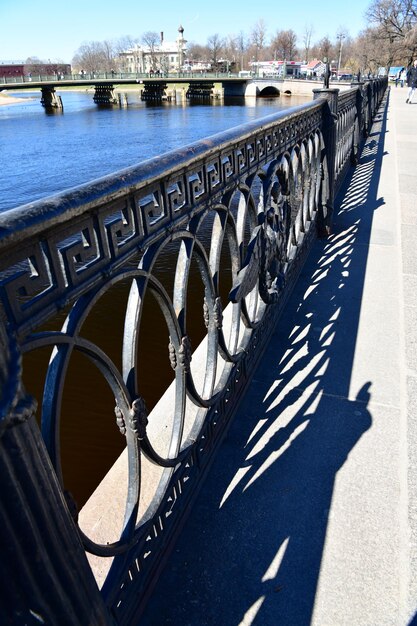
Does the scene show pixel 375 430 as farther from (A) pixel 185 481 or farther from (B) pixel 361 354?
(A) pixel 185 481

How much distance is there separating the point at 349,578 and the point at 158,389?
11.1 ft

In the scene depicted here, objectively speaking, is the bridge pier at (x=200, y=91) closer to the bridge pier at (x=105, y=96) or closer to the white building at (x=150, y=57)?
the bridge pier at (x=105, y=96)

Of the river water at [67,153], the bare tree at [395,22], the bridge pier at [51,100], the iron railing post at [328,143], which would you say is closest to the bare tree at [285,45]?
the bare tree at [395,22]

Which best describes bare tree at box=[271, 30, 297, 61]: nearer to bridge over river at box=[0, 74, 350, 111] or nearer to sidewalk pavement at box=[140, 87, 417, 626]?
bridge over river at box=[0, 74, 350, 111]

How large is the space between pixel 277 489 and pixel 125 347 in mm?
1143

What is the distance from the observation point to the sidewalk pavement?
1684 millimetres

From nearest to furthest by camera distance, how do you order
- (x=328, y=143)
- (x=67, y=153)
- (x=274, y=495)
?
(x=274, y=495) < (x=328, y=143) < (x=67, y=153)

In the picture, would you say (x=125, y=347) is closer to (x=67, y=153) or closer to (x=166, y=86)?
(x=67, y=153)

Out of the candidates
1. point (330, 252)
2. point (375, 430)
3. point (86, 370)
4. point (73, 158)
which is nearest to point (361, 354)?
point (375, 430)

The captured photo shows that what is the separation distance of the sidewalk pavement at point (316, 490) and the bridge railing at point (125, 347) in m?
0.16

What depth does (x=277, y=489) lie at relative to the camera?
2.12 metres

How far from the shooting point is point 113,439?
14.3 ft

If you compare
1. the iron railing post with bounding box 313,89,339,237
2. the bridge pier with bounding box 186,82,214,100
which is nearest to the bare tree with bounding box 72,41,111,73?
the bridge pier with bounding box 186,82,214,100

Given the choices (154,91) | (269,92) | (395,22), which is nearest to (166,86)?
(154,91)
